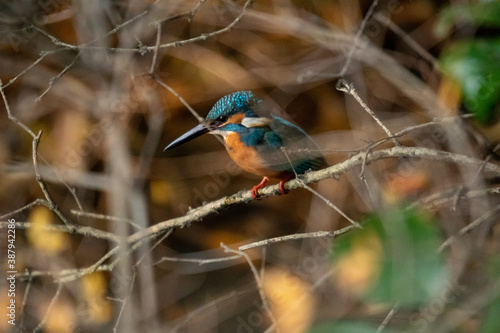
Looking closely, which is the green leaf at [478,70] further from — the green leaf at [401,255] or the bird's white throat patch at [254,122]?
the bird's white throat patch at [254,122]

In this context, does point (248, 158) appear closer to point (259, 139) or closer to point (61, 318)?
point (259, 139)

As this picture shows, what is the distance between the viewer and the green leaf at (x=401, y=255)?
0.99 ft

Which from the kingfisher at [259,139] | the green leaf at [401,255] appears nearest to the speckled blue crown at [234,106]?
the kingfisher at [259,139]

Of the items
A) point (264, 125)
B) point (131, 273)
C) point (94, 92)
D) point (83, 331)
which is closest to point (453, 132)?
point (264, 125)

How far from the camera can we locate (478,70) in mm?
474

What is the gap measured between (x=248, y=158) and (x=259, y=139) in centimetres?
4

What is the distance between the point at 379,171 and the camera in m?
1.40

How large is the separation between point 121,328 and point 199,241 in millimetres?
460

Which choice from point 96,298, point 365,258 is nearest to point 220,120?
point 365,258

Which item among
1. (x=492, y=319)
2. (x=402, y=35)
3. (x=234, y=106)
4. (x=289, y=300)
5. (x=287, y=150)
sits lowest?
(x=492, y=319)

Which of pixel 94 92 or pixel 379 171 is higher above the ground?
pixel 94 92

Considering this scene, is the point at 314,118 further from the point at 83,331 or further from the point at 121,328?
the point at 83,331

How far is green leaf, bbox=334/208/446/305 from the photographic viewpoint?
30 centimetres

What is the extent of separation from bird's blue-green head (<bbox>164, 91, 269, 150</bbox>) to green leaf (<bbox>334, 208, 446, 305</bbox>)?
633 mm
